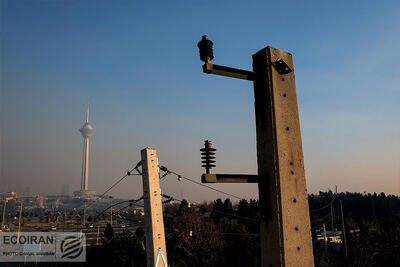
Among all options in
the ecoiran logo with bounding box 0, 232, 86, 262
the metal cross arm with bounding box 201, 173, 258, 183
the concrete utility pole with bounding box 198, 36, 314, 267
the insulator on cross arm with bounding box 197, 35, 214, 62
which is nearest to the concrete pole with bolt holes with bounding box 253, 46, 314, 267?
the concrete utility pole with bounding box 198, 36, 314, 267

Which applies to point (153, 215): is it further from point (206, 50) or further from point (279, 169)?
point (206, 50)

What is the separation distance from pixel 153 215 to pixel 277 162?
3691mm

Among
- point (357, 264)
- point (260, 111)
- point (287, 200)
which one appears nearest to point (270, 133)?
point (260, 111)

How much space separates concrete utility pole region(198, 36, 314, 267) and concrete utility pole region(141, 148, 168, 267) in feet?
10.8

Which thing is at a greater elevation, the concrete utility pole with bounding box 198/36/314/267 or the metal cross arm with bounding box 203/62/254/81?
the metal cross arm with bounding box 203/62/254/81

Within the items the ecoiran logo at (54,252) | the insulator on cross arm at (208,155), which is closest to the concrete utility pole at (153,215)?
the insulator on cross arm at (208,155)

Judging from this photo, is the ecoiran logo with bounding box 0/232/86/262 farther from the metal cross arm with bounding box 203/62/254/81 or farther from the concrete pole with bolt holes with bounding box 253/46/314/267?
the metal cross arm with bounding box 203/62/254/81

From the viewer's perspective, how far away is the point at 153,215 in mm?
6219

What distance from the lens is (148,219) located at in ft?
→ 20.4

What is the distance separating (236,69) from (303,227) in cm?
203

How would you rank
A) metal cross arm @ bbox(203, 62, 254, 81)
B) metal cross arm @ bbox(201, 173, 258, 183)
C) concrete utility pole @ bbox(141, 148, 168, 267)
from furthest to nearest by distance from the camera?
concrete utility pole @ bbox(141, 148, 168, 267), metal cross arm @ bbox(203, 62, 254, 81), metal cross arm @ bbox(201, 173, 258, 183)

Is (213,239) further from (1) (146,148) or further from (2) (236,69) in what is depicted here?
(2) (236,69)

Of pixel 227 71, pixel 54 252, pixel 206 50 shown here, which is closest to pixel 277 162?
pixel 227 71

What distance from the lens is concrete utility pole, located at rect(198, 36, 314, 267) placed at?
3.25 m
